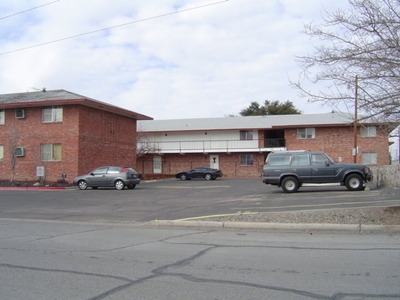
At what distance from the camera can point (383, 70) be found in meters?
9.94

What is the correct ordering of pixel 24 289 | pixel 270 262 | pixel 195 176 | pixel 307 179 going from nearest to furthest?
pixel 24 289, pixel 270 262, pixel 307 179, pixel 195 176

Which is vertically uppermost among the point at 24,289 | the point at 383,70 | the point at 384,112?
the point at 383,70

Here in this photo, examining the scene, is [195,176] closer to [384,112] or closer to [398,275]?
[384,112]

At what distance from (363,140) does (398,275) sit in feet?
125

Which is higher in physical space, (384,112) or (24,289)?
(384,112)

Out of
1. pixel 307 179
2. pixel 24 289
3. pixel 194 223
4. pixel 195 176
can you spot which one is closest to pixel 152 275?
pixel 24 289

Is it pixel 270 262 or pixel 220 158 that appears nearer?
pixel 270 262

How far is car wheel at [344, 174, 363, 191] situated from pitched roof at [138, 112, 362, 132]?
22.6 metres

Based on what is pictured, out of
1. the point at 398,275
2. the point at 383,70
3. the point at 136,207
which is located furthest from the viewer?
the point at 136,207

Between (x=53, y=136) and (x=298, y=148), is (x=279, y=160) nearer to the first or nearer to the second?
(x=53, y=136)

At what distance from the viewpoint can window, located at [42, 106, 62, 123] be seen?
2911cm

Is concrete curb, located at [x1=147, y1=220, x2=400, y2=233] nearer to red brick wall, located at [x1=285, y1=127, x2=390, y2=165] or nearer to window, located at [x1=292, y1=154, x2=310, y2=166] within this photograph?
window, located at [x1=292, y1=154, x2=310, y2=166]

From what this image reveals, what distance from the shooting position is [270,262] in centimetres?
692

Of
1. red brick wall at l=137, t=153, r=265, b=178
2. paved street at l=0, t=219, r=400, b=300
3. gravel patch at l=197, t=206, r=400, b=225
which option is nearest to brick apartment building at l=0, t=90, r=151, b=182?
red brick wall at l=137, t=153, r=265, b=178
